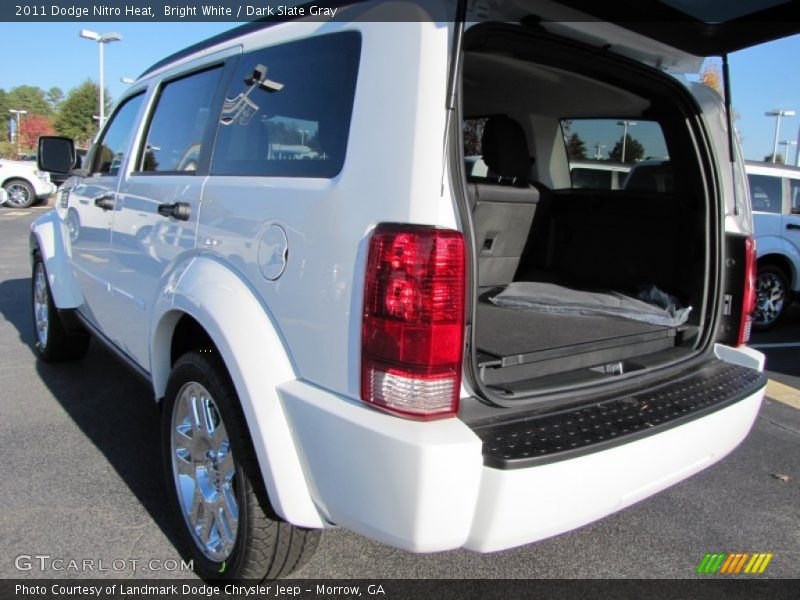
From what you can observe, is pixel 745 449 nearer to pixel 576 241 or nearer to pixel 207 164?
pixel 576 241

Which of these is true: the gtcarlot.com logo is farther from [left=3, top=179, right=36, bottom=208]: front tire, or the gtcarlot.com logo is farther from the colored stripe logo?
[left=3, top=179, right=36, bottom=208]: front tire

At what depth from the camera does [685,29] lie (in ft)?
7.74

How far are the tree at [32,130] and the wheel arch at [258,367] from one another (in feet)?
257

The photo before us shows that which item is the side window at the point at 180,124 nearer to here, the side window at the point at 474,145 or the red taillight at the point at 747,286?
the side window at the point at 474,145

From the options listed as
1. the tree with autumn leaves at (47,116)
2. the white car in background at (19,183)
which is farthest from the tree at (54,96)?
the white car in background at (19,183)

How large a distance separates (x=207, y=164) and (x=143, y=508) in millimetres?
1528

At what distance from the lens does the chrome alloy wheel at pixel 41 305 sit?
15.2 feet

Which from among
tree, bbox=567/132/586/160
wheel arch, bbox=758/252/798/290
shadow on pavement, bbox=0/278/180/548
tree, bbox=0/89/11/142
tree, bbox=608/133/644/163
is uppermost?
tree, bbox=0/89/11/142

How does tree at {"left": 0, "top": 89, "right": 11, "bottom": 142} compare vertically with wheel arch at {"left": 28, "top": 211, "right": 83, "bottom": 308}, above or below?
above

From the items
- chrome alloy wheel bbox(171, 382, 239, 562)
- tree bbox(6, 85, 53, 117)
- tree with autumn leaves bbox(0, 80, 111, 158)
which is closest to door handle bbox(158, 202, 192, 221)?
chrome alloy wheel bbox(171, 382, 239, 562)

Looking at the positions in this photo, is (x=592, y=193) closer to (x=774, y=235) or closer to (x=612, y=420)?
(x=612, y=420)

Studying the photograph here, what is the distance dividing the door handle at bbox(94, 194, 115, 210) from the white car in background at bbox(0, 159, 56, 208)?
15.9 meters

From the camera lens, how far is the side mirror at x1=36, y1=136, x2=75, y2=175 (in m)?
4.18

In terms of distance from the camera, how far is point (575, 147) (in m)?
4.23
